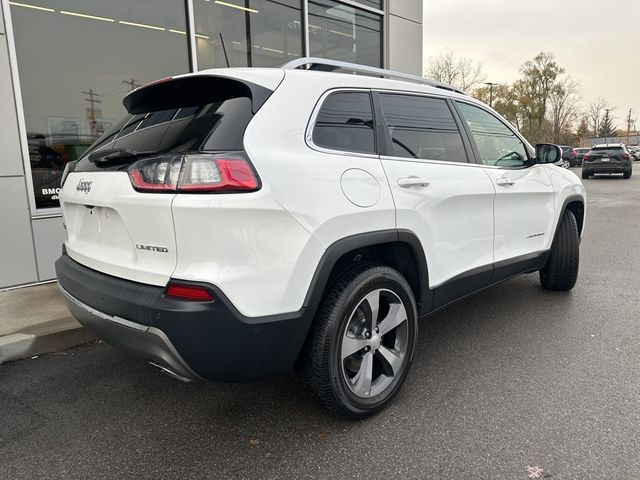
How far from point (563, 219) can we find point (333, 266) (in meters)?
3.17

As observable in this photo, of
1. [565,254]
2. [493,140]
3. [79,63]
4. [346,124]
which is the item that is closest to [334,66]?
[346,124]

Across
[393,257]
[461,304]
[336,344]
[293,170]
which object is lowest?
[461,304]

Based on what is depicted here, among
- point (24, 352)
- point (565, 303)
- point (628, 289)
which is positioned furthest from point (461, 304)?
point (24, 352)

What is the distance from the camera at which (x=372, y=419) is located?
2.65 metres

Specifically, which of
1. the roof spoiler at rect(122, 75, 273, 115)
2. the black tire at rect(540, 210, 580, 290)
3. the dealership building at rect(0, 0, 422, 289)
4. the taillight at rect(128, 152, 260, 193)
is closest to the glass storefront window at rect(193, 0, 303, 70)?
the dealership building at rect(0, 0, 422, 289)

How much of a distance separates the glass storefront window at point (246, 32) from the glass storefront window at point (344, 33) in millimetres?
416

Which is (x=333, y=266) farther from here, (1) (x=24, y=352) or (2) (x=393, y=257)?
(1) (x=24, y=352)

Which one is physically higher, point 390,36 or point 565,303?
point 390,36

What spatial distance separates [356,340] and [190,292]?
98 centimetres

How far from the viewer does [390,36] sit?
9.16m

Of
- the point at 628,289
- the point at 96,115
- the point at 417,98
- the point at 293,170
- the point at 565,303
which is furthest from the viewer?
the point at 96,115

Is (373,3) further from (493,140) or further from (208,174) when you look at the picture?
(208,174)

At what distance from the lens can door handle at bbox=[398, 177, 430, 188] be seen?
270 cm

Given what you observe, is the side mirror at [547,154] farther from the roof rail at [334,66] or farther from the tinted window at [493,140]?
the roof rail at [334,66]
